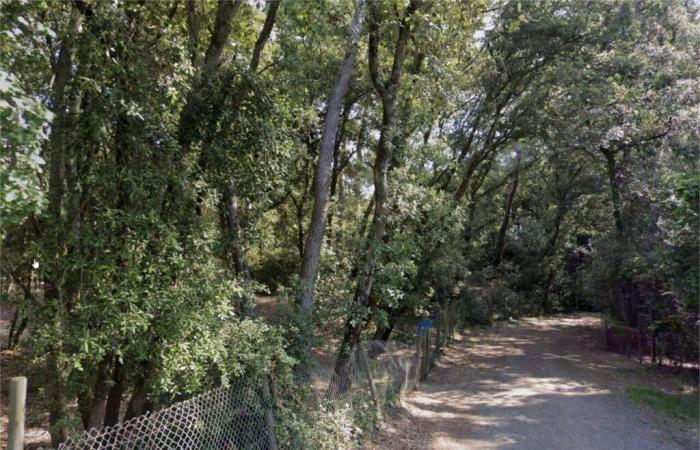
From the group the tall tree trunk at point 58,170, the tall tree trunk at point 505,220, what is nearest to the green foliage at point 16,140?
the tall tree trunk at point 58,170

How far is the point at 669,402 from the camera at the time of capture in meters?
10.8

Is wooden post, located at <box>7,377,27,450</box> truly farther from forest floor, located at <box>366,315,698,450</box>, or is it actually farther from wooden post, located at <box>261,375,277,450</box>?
forest floor, located at <box>366,315,698,450</box>

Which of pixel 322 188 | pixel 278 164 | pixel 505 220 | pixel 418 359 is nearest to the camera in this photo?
pixel 278 164

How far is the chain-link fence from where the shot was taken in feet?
14.8

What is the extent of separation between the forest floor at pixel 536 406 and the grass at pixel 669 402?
0.30 m

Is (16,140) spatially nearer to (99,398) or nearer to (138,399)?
(99,398)

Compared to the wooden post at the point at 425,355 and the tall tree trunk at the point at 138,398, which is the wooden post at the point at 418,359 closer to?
the wooden post at the point at 425,355

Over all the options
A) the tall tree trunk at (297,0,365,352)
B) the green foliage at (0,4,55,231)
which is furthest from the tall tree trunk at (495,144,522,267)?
the green foliage at (0,4,55,231)

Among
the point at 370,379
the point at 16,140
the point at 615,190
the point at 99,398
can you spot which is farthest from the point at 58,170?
the point at 615,190

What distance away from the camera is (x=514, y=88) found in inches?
725

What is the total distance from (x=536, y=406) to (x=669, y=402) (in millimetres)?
2983

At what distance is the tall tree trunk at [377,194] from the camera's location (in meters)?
9.38

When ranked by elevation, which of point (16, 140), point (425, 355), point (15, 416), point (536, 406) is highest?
point (16, 140)

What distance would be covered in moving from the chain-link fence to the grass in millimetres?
5174
